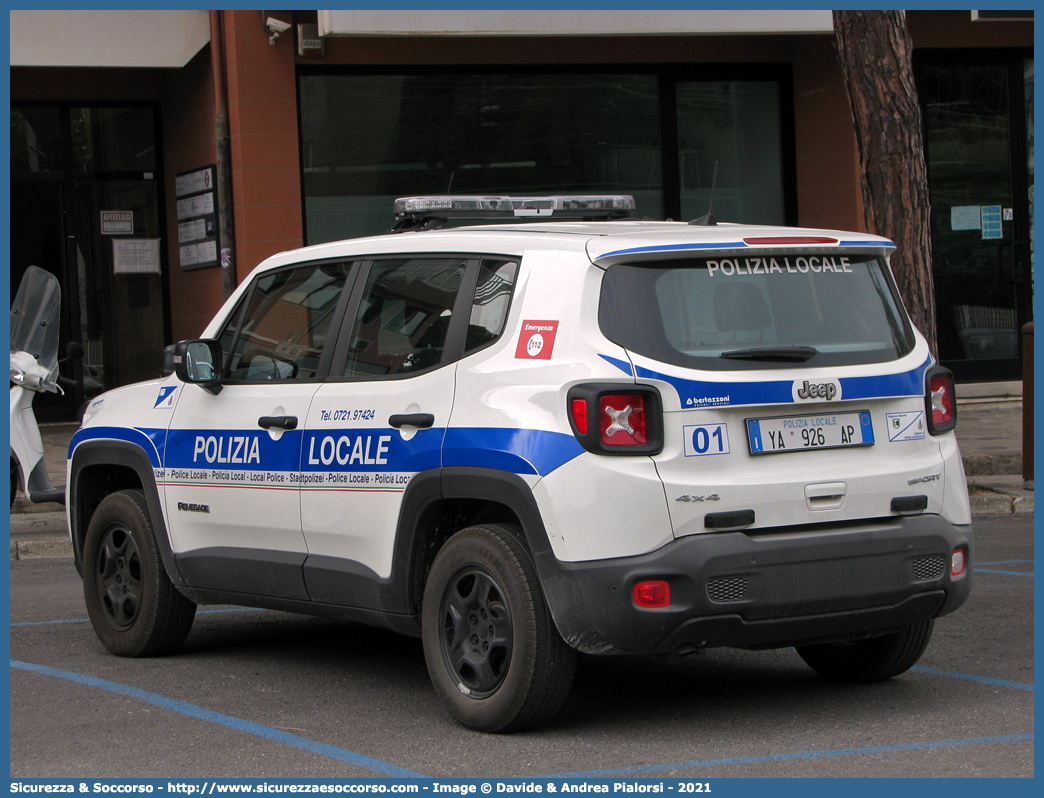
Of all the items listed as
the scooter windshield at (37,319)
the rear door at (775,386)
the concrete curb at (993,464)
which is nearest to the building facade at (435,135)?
the scooter windshield at (37,319)

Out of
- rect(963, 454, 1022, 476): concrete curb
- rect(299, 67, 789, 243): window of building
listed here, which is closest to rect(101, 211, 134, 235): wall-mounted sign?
rect(299, 67, 789, 243): window of building

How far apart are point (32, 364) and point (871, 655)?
21.7 feet

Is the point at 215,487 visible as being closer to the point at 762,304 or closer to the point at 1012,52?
the point at 762,304

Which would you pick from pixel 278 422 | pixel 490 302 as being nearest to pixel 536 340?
pixel 490 302

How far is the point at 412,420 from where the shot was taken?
4992mm

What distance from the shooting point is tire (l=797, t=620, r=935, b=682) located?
533 centimetres

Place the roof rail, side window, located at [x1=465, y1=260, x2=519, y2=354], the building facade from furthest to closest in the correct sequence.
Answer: the building facade < the roof rail < side window, located at [x1=465, y1=260, x2=519, y2=354]

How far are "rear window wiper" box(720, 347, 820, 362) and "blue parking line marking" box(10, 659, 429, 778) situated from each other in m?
1.71

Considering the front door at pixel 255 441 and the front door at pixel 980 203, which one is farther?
the front door at pixel 980 203

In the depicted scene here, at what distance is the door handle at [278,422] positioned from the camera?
5.49 meters

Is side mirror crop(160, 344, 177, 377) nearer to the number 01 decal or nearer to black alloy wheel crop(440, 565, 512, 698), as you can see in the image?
black alloy wheel crop(440, 565, 512, 698)

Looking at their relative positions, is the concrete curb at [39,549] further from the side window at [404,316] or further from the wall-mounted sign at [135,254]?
the wall-mounted sign at [135,254]

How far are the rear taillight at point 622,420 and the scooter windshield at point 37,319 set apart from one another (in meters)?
6.36

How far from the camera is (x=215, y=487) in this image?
585cm
